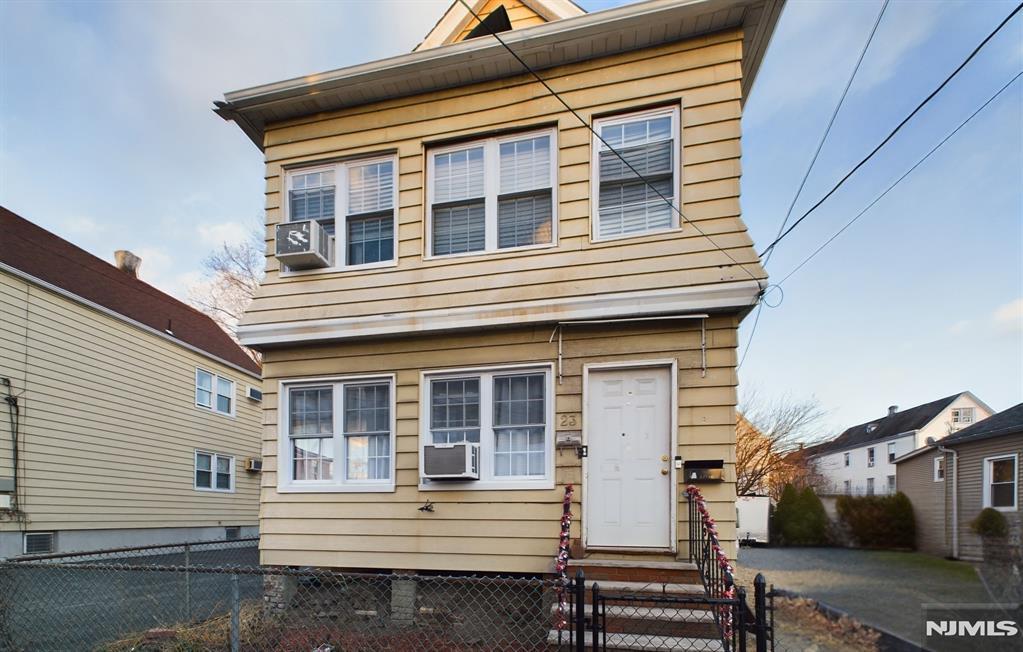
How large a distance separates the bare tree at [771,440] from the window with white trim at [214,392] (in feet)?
60.4

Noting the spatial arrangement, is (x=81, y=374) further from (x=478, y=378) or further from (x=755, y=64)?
(x=755, y=64)

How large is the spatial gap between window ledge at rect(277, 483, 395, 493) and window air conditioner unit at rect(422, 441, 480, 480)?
1.96 feet

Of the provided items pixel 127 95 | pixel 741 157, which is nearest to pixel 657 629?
pixel 741 157

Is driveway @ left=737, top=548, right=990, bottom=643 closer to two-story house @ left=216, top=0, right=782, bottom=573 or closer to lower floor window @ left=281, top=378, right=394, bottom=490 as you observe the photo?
two-story house @ left=216, top=0, right=782, bottom=573

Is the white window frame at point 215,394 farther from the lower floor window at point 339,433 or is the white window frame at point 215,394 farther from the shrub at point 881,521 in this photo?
the shrub at point 881,521

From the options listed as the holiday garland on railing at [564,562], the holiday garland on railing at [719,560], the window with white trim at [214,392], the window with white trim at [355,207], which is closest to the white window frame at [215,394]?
the window with white trim at [214,392]

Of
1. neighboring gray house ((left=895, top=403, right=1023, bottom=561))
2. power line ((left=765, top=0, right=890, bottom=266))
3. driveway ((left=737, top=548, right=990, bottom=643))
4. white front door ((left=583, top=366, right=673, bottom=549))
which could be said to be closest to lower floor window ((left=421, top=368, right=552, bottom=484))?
white front door ((left=583, top=366, right=673, bottom=549))

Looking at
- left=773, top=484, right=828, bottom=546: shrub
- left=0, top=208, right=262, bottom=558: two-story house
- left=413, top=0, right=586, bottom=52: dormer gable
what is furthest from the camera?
left=773, top=484, right=828, bottom=546: shrub

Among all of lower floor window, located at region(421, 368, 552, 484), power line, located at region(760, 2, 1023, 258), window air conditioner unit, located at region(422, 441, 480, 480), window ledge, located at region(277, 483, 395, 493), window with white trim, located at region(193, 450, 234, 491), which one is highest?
power line, located at region(760, 2, 1023, 258)

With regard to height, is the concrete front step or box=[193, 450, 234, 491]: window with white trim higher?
the concrete front step

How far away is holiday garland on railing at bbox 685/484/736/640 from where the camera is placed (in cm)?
420

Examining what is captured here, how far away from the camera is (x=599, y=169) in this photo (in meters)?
6.57

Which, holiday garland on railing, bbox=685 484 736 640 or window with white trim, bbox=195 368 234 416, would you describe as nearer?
holiday garland on railing, bbox=685 484 736 640

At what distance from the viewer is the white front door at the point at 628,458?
5957 mm
